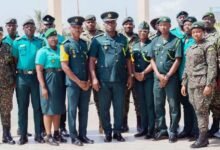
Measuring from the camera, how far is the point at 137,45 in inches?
273

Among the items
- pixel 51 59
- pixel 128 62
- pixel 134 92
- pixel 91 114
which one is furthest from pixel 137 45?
pixel 91 114

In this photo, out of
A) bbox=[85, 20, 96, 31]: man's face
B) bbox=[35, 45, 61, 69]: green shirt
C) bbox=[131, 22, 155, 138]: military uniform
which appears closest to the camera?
bbox=[35, 45, 61, 69]: green shirt

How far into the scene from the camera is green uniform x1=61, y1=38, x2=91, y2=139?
630 cm

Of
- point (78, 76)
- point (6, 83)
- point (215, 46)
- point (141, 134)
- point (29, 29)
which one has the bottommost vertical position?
point (141, 134)

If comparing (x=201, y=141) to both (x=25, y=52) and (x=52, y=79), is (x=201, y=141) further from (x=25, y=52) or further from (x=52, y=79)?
(x=25, y=52)

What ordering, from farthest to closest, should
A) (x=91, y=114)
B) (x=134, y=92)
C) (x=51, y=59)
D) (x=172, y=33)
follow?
(x=91, y=114), (x=134, y=92), (x=172, y=33), (x=51, y=59)

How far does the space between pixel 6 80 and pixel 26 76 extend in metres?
0.32

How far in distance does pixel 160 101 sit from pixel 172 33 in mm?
1112

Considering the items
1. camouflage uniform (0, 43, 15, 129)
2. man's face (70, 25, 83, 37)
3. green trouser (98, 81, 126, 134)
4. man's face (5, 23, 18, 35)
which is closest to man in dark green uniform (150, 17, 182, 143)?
green trouser (98, 81, 126, 134)

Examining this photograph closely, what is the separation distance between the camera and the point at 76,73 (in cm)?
635

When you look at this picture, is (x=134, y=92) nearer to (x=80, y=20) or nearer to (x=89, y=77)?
(x=89, y=77)

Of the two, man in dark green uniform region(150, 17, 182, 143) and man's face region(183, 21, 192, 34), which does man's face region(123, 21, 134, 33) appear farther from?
man's face region(183, 21, 192, 34)

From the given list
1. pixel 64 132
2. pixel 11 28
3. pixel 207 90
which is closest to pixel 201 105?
pixel 207 90

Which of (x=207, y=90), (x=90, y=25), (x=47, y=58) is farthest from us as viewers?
(x=90, y=25)
